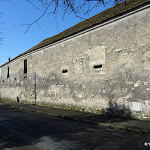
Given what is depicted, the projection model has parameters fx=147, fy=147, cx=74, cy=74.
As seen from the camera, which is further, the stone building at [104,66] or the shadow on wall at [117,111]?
the shadow on wall at [117,111]

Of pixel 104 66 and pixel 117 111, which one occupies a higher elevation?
pixel 104 66

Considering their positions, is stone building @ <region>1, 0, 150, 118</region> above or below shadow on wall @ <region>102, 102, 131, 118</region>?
above

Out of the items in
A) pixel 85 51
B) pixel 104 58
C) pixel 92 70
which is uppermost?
pixel 85 51

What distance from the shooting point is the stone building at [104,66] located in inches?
262

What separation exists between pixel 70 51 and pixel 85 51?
1.44 meters

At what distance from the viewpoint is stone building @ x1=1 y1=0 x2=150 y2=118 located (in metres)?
6.66

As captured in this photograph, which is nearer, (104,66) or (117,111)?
(117,111)

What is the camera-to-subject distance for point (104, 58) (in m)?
8.09

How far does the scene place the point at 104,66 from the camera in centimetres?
807

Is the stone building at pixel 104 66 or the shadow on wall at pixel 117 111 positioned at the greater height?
the stone building at pixel 104 66

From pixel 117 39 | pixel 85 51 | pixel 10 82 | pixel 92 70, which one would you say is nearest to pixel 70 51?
pixel 85 51

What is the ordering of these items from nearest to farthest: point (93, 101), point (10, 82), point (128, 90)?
point (128, 90) → point (93, 101) → point (10, 82)

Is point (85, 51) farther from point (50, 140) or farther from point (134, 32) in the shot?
point (50, 140)

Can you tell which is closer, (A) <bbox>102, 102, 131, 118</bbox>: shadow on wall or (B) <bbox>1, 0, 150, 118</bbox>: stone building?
(B) <bbox>1, 0, 150, 118</bbox>: stone building
